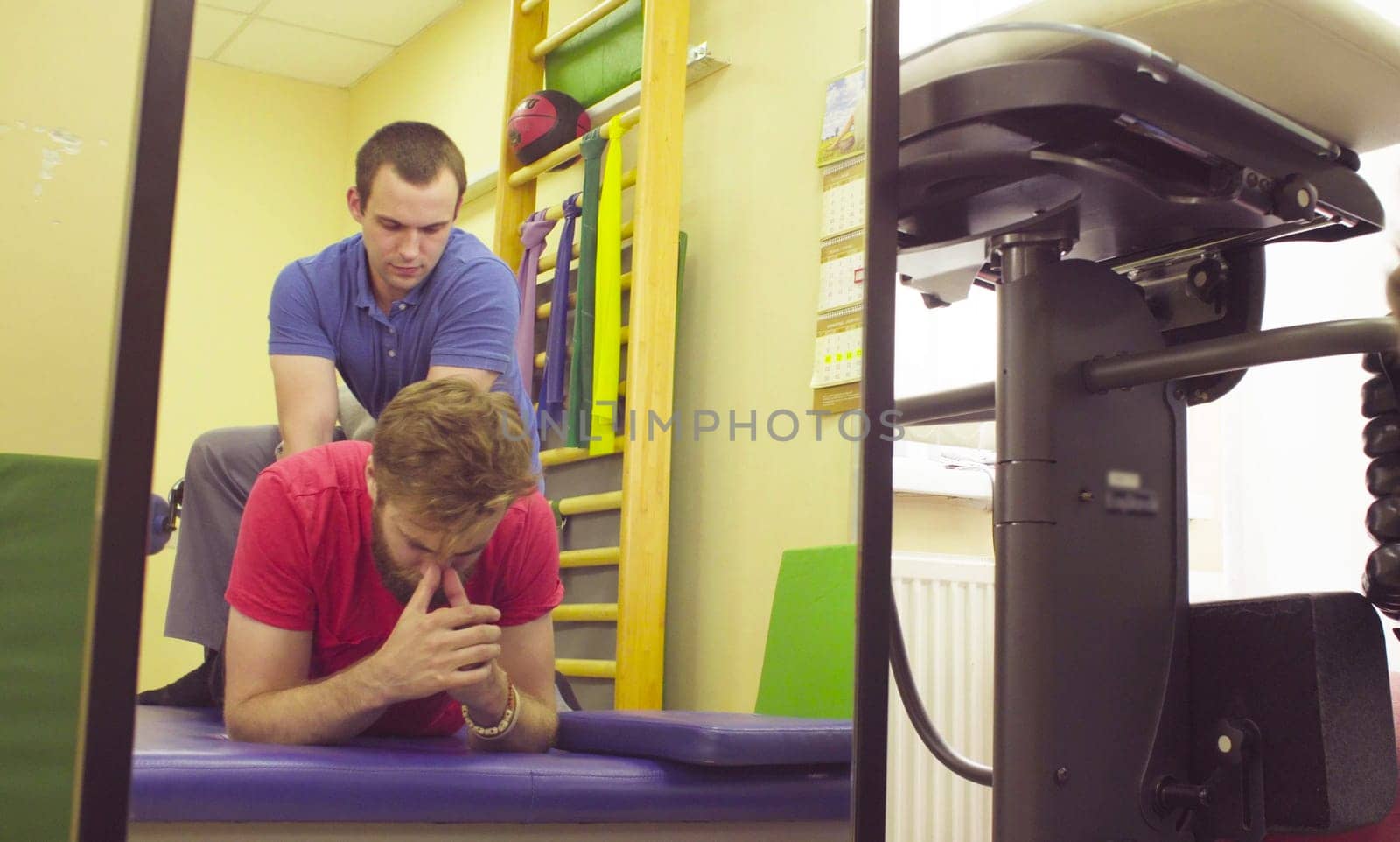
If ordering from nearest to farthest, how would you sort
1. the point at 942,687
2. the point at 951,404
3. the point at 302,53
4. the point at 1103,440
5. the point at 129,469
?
the point at 129,469, the point at 302,53, the point at 1103,440, the point at 951,404, the point at 942,687

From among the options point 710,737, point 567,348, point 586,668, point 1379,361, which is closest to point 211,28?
point 567,348

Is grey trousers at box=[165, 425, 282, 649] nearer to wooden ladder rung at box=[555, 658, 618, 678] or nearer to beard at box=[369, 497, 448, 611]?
beard at box=[369, 497, 448, 611]

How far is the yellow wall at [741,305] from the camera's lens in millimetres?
1144

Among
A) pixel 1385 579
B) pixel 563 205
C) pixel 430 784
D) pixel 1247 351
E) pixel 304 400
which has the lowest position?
pixel 430 784

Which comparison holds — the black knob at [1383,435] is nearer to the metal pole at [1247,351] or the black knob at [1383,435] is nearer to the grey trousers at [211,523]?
the metal pole at [1247,351]

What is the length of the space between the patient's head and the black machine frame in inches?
12.4

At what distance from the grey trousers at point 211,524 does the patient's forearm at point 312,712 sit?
7 centimetres

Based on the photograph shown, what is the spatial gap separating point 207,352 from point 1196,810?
1.02 meters

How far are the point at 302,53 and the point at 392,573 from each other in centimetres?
44

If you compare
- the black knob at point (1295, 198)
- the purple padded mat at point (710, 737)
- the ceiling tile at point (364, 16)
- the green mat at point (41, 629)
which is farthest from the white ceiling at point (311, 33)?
the black knob at point (1295, 198)

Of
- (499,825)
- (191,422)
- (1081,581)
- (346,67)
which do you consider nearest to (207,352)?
(191,422)

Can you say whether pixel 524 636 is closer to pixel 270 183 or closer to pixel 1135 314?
pixel 270 183

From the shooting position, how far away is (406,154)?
931 millimetres

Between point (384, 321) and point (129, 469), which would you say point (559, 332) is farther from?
point (129, 469)
